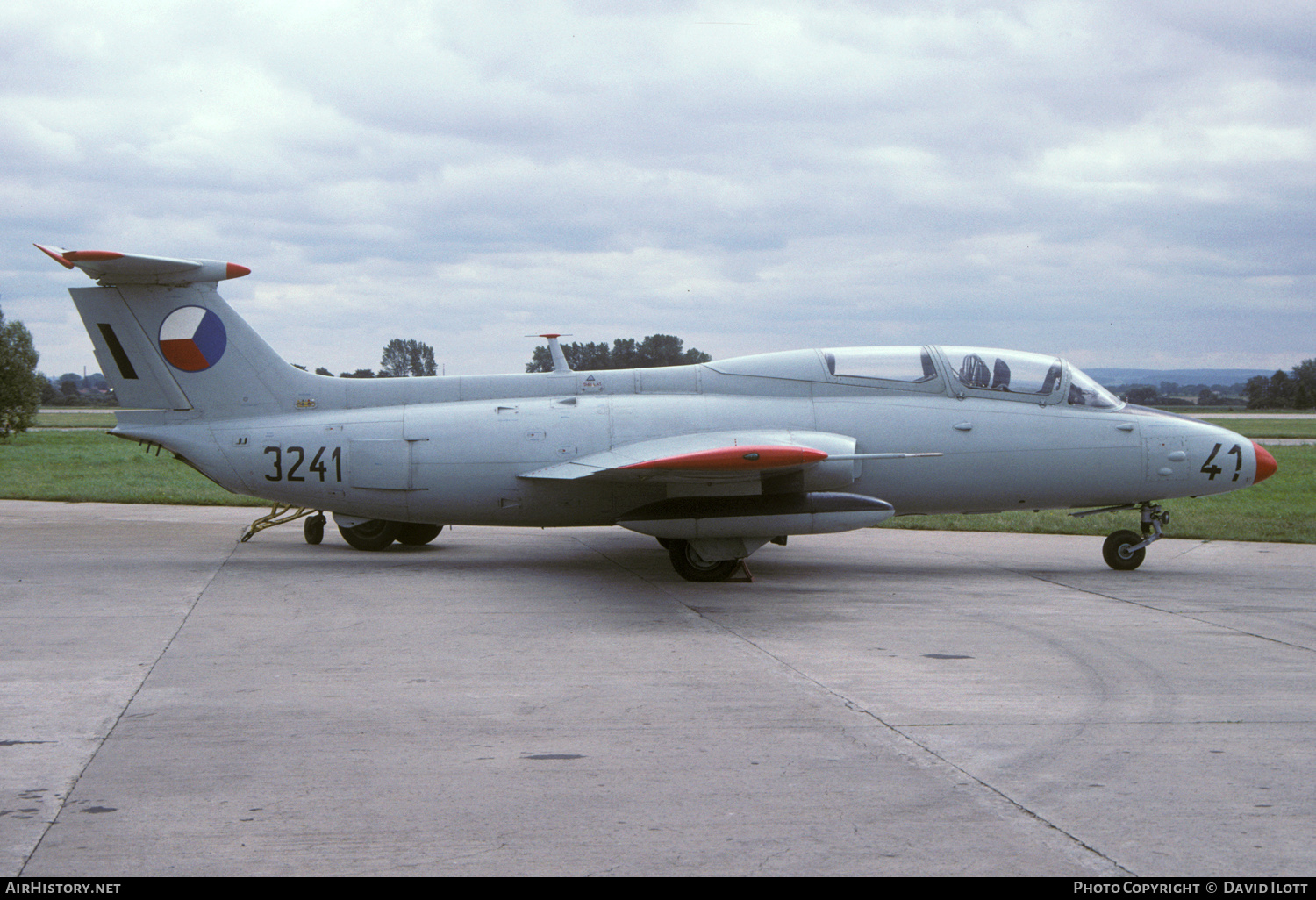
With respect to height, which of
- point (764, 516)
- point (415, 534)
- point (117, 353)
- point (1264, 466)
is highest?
point (117, 353)

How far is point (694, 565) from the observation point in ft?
37.2

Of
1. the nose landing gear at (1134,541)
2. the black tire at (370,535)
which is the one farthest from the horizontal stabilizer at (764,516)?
the black tire at (370,535)

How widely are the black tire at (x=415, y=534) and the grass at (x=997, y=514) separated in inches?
168

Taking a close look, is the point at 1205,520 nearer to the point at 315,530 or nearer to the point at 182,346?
the point at 315,530

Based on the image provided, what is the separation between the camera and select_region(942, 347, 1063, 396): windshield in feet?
40.2

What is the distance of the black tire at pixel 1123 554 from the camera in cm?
1232

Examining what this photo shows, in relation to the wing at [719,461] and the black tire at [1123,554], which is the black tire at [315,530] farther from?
the black tire at [1123,554]

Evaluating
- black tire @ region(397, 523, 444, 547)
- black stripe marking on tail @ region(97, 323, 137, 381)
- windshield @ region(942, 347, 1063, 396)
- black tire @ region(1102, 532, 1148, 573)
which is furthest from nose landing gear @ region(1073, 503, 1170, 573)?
black stripe marking on tail @ region(97, 323, 137, 381)

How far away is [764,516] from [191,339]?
22.2 feet

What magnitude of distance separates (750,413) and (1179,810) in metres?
7.77

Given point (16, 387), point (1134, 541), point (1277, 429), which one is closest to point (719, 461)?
point (1134, 541)

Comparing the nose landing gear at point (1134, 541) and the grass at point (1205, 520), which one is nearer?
the nose landing gear at point (1134, 541)

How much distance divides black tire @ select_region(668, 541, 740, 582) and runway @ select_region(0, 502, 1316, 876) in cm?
44

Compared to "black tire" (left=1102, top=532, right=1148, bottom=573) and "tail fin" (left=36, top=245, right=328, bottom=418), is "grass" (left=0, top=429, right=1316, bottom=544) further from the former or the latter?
"tail fin" (left=36, top=245, right=328, bottom=418)
